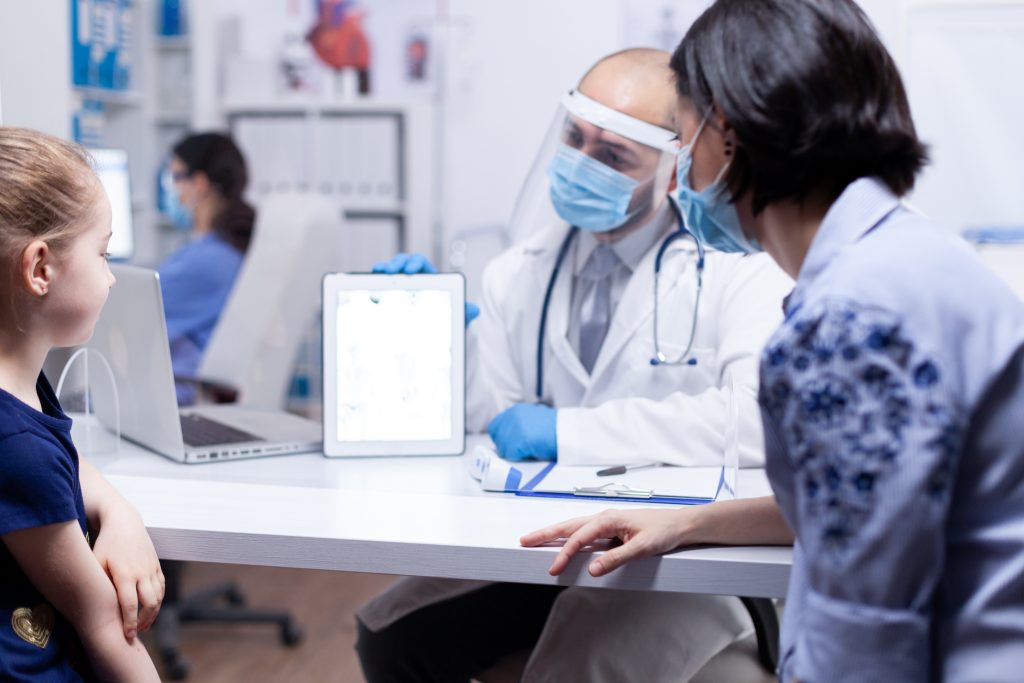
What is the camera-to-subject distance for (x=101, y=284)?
3.59ft

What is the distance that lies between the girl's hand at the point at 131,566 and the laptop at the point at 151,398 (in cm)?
30

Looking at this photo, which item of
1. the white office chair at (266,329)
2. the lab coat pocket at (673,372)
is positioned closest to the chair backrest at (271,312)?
the white office chair at (266,329)

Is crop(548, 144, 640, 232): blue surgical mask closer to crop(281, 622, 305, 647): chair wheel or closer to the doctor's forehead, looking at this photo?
the doctor's forehead

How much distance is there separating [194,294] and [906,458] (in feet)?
8.65

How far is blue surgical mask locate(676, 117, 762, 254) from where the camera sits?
1.00 metres

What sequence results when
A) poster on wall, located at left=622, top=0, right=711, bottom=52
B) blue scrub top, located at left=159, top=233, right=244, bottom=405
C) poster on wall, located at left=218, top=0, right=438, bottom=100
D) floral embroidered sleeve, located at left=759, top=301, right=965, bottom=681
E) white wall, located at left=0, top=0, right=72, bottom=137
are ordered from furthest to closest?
poster on wall, located at left=218, top=0, right=438, bottom=100, poster on wall, located at left=622, top=0, right=711, bottom=52, blue scrub top, located at left=159, top=233, right=244, bottom=405, white wall, located at left=0, top=0, right=72, bottom=137, floral embroidered sleeve, located at left=759, top=301, right=965, bottom=681

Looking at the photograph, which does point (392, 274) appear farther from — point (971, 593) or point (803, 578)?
point (971, 593)

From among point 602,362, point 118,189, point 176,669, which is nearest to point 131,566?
point 602,362

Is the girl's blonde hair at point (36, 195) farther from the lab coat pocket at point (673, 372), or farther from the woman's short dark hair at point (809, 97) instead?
→ the lab coat pocket at point (673, 372)

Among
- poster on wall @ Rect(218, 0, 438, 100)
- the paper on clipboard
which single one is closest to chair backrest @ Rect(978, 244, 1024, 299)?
the paper on clipboard

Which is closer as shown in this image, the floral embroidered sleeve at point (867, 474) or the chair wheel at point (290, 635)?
the floral embroidered sleeve at point (867, 474)

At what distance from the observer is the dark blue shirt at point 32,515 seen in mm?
963

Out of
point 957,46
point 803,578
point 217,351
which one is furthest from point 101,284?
point 957,46

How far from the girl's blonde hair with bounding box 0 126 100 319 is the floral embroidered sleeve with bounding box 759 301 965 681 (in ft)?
2.24
